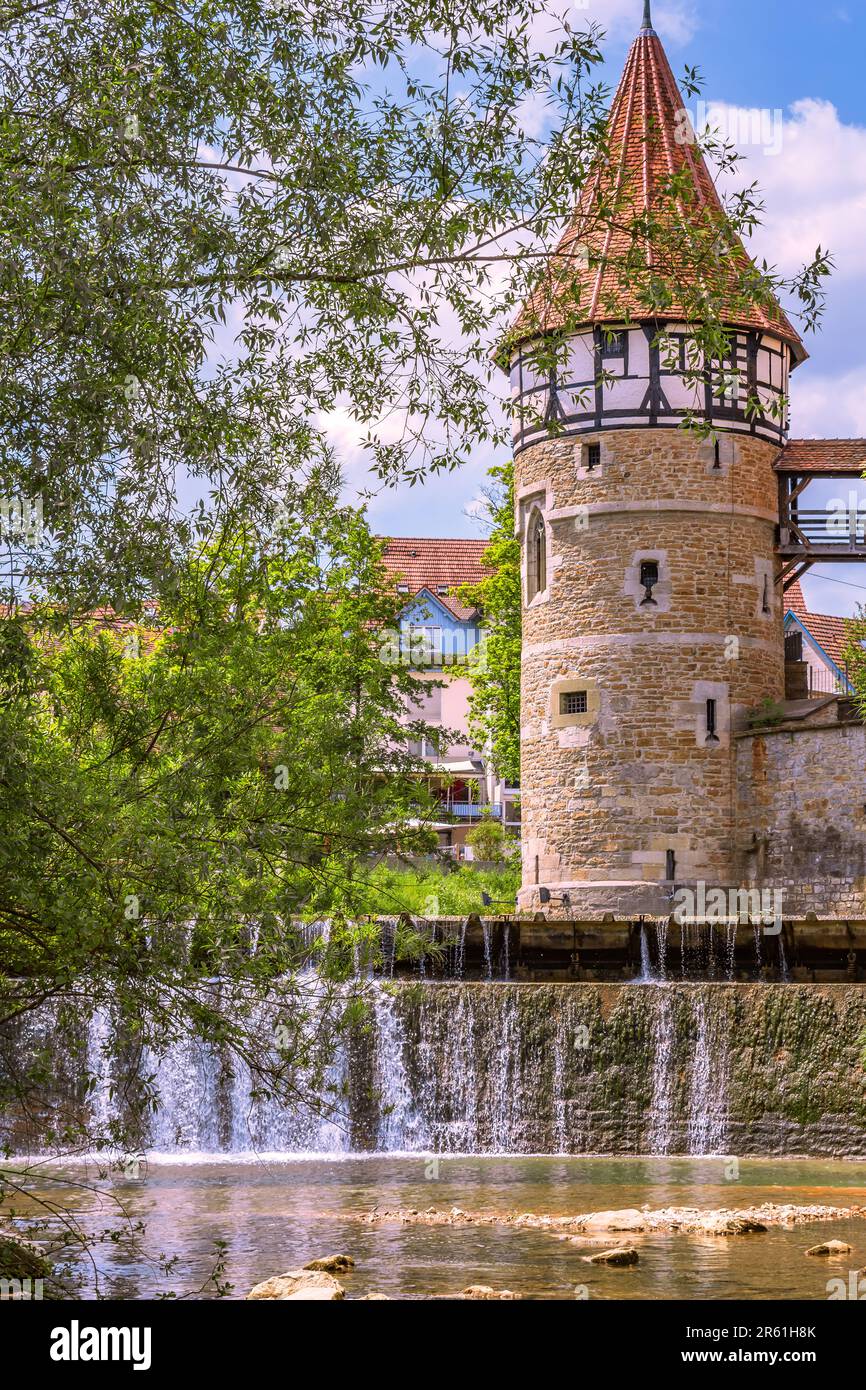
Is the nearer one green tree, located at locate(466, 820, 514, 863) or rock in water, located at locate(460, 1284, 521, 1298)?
rock in water, located at locate(460, 1284, 521, 1298)

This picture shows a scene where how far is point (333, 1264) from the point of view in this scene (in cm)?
1037

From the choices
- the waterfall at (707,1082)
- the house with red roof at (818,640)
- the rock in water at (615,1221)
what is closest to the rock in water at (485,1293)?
the rock in water at (615,1221)

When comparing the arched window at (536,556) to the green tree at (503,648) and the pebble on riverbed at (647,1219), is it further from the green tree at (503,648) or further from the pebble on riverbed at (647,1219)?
the pebble on riverbed at (647,1219)

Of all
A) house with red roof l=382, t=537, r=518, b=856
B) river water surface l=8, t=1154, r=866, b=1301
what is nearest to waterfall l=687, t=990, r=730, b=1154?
river water surface l=8, t=1154, r=866, b=1301

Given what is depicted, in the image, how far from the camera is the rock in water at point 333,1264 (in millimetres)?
10266

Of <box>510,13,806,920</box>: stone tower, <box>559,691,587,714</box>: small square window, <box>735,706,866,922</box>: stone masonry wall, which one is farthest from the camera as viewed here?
<box>559,691,587,714</box>: small square window

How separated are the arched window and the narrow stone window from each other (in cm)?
187

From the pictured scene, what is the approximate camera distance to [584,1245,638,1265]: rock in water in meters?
10.5

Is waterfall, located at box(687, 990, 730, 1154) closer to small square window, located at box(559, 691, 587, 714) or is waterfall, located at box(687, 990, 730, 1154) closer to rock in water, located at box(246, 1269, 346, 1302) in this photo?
rock in water, located at box(246, 1269, 346, 1302)

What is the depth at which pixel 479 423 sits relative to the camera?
30.0 feet

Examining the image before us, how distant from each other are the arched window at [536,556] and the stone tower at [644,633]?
0.71ft

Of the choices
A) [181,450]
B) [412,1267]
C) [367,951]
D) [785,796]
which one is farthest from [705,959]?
[181,450]

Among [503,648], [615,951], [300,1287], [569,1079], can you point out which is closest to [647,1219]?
[300,1287]
